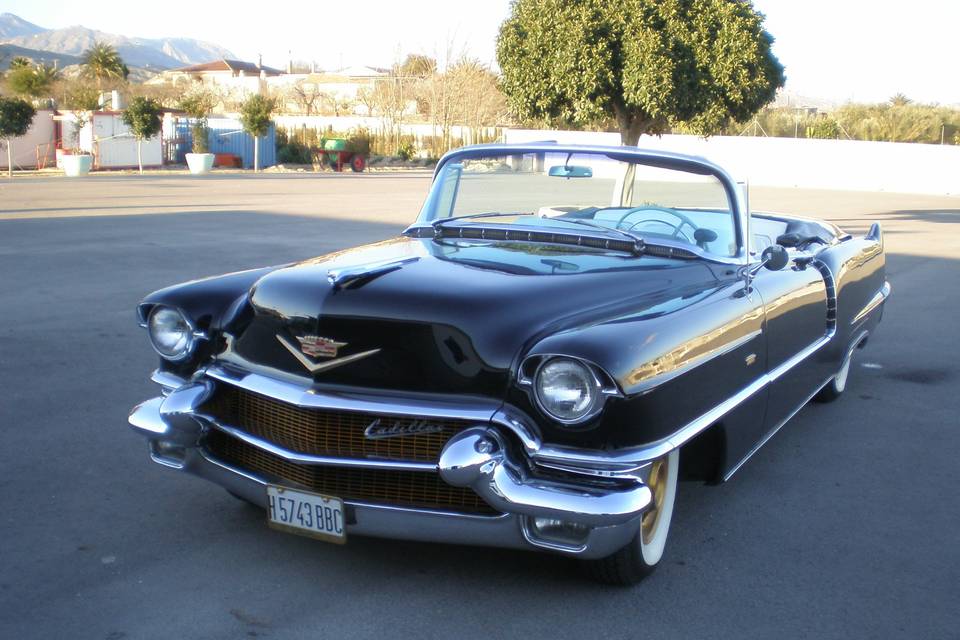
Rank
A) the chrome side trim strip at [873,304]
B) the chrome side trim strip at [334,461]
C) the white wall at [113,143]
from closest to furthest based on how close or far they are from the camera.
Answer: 1. the chrome side trim strip at [334,461]
2. the chrome side trim strip at [873,304]
3. the white wall at [113,143]

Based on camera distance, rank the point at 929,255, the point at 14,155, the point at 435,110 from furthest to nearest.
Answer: the point at 435,110 < the point at 14,155 < the point at 929,255

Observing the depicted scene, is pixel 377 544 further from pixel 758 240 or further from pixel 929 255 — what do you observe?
pixel 929 255

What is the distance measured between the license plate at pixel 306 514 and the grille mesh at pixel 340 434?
143 mm

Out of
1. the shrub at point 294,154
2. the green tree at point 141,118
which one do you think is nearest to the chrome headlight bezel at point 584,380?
the green tree at point 141,118

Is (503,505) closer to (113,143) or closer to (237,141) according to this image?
(113,143)

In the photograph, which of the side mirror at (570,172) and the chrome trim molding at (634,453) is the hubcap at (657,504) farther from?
the side mirror at (570,172)

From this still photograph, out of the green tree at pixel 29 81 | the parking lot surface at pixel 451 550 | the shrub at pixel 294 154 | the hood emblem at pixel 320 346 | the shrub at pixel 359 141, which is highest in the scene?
the green tree at pixel 29 81

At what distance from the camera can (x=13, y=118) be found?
92.0ft

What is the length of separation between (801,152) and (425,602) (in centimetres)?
3562

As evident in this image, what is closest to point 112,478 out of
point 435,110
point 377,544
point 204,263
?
point 377,544

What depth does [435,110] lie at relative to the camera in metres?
44.8

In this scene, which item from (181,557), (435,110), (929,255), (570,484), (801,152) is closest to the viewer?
(570,484)

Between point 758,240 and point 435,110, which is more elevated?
point 435,110

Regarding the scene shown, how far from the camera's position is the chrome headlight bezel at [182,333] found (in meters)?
3.72
